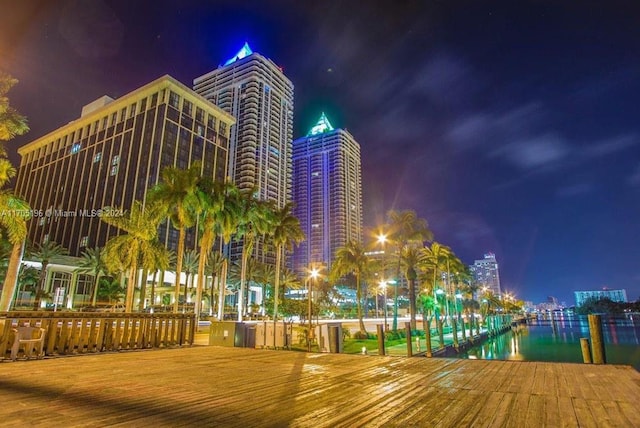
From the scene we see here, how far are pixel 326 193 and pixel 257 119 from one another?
55157 millimetres

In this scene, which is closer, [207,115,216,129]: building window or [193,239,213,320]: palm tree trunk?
[193,239,213,320]: palm tree trunk

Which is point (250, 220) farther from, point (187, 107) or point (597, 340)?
point (187, 107)

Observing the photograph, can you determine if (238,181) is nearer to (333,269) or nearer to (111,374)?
(333,269)

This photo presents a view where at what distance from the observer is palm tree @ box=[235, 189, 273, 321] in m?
35.9

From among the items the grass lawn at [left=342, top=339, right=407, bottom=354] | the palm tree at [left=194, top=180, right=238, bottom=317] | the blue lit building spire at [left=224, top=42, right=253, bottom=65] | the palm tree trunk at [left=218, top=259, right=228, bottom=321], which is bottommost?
the grass lawn at [left=342, top=339, right=407, bottom=354]

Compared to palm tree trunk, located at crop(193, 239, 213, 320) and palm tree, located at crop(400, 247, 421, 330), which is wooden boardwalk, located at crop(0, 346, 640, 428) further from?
palm tree, located at crop(400, 247, 421, 330)

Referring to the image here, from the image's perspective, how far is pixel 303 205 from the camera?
181250 mm

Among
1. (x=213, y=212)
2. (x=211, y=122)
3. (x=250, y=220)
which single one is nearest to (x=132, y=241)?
(x=213, y=212)

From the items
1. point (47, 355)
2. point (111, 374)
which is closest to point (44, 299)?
point (47, 355)

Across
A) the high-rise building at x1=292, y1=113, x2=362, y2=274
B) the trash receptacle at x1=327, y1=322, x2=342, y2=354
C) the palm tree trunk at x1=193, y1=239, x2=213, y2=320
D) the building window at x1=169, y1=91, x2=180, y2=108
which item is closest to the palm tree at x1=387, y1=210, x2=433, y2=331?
the palm tree trunk at x1=193, y1=239, x2=213, y2=320

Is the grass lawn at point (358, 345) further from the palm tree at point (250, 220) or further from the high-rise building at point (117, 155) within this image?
the high-rise building at point (117, 155)

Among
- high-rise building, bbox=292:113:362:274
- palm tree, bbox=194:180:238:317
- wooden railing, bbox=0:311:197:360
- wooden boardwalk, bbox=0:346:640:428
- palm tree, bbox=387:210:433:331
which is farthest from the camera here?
high-rise building, bbox=292:113:362:274

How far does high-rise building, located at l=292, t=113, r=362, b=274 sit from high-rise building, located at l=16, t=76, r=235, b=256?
66.2 metres

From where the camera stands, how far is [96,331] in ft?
39.4
